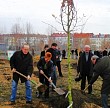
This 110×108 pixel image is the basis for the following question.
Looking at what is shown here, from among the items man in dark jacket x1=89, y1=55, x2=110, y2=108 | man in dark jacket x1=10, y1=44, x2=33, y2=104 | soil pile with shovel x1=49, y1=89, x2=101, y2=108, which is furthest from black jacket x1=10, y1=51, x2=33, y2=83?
man in dark jacket x1=89, y1=55, x2=110, y2=108

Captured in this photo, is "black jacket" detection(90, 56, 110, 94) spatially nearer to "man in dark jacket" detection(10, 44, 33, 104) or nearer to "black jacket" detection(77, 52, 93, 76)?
"man in dark jacket" detection(10, 44, 33, 104)

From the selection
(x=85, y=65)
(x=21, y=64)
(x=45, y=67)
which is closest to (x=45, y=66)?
(x=45, y=67)

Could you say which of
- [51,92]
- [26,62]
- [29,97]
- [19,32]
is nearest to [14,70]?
[26,62]

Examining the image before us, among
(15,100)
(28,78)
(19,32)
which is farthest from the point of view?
(19,32)

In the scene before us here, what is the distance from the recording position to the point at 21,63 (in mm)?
8109

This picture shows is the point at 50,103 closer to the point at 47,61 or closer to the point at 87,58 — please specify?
the point at 47,61

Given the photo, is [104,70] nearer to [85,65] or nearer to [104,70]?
[104,70]

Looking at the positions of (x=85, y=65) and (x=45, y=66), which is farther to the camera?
(x=85, y=65)

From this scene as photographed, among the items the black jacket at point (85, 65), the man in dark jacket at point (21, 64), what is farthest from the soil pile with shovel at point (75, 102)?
the black jacket at point (85, 65)

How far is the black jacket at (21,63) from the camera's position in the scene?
8.08m

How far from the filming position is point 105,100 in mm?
6652

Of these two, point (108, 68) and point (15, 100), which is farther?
point (15, 100)

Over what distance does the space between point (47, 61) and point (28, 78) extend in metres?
1.15

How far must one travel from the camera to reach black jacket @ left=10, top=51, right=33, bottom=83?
26.5 feet
